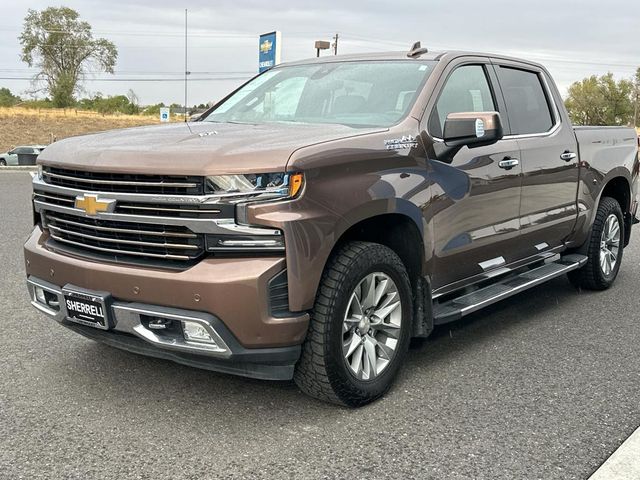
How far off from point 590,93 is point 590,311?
82232 millimetres

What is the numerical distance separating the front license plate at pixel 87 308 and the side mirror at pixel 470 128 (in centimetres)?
211

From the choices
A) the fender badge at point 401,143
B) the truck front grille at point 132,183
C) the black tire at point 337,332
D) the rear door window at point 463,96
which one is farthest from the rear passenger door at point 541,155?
the truck front grille at point 132,183

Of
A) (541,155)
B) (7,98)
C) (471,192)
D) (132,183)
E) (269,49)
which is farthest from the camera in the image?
(7,98)

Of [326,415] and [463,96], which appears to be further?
[463,96]

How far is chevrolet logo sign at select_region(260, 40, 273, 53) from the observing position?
71.0 ft

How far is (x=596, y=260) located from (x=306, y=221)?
3.88 meters

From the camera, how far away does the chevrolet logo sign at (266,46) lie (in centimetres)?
2165

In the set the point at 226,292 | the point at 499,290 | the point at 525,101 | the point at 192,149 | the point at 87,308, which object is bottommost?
the point at 499,290

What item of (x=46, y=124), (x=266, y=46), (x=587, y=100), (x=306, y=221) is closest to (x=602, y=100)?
(x=587, y=100)

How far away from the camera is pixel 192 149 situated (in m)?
3.32

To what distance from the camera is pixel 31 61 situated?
3270 inches

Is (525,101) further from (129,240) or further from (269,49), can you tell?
(269,49)

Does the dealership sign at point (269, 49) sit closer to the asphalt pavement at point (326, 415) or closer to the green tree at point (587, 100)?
the asphalt pavement at point (326, 415)

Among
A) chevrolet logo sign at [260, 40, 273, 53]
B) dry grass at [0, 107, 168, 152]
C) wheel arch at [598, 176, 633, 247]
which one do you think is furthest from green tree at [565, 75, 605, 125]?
wheel arch at [598, 176, 633, 247]
